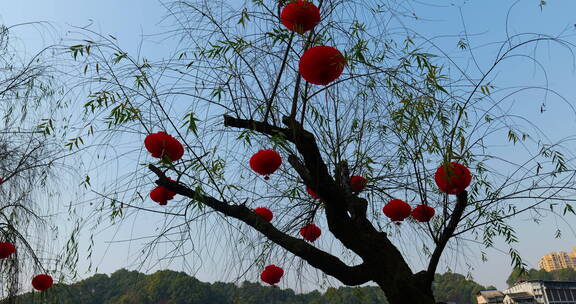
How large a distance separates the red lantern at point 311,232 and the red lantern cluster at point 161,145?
3.37ft

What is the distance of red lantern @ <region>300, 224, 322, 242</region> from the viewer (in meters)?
2.14

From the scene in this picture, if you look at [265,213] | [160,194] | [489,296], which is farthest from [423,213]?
[489,296]

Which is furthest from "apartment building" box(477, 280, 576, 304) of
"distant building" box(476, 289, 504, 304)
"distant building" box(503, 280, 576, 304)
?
"distant building" box(476, 289, 504, 304)

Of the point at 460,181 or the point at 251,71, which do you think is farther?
the point at 251,71

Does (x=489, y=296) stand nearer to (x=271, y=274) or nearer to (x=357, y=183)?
(x=357, y=183)

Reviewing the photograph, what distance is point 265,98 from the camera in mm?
1727

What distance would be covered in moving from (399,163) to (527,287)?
1002 inches

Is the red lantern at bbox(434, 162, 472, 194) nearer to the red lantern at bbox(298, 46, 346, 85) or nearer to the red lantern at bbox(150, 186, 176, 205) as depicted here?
the red lantern at bbox(298, 46, 346, 85)

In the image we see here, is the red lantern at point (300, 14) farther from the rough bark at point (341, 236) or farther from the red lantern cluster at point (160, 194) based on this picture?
the red lantern cluster at point (160, 194)

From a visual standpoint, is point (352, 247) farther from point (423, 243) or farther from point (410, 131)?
point (423, 243)

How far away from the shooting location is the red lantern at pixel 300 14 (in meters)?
1.38

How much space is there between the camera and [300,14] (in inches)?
54.6

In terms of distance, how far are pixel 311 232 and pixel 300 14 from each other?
1245mm

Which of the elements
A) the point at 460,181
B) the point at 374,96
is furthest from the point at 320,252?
the point at 374,96
